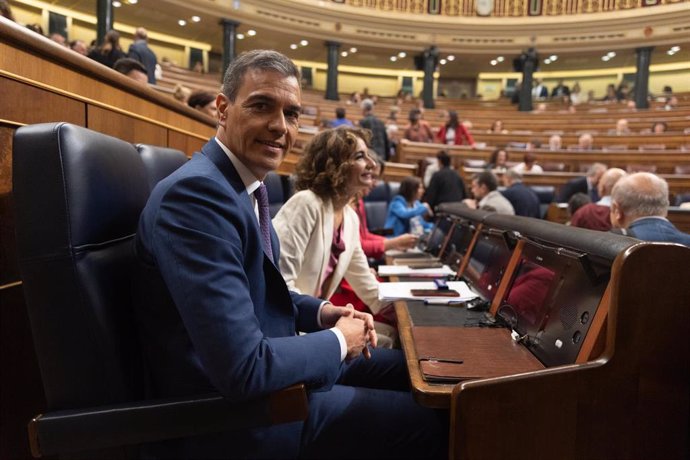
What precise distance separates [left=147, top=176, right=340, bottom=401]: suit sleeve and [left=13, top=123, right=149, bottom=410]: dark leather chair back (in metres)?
0.09

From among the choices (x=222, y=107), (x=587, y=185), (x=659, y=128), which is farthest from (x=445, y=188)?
(x=659, y=128)

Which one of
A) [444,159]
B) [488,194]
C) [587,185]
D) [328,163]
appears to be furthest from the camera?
[587,185]

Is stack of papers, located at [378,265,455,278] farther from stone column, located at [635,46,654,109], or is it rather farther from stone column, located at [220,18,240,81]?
stone column, located at [635,46,654,109]

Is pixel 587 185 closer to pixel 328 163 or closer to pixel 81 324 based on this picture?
pixel 328 163

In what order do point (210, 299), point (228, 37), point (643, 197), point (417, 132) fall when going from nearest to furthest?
point (210, 299)
point (643, 197)
point (417, 132)
point (228, 37)

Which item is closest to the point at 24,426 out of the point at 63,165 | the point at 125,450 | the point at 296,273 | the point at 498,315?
the point at 125,450

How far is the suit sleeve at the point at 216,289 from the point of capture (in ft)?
2.39

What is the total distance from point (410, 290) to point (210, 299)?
3.11ft

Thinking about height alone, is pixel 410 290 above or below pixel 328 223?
below

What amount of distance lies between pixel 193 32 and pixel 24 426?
44.0 ft

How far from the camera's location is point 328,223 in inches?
64.2

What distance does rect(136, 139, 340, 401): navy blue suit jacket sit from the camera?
733 millimetres

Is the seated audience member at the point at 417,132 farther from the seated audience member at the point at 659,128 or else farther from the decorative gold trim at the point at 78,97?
the decorative gold trim at the point at 78,97

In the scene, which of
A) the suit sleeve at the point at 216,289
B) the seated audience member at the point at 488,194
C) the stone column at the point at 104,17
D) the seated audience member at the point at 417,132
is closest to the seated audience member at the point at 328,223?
the suit sleeve at the point at 216,289
